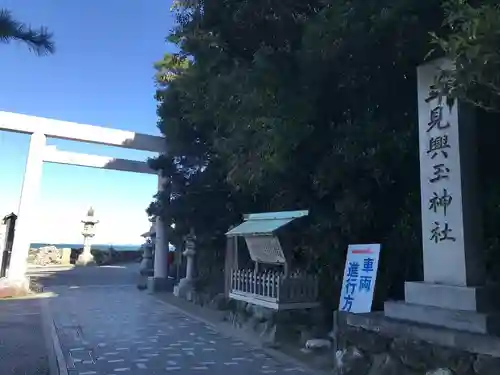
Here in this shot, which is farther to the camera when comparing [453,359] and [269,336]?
[269,336]

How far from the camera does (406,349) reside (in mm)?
4102

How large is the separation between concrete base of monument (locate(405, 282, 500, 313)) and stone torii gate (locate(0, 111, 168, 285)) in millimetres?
10464

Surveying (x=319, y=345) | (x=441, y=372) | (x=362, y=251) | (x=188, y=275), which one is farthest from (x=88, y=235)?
(x=441, y=372)

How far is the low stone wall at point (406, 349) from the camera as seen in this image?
11.6 feet

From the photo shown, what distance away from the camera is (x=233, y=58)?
20.4 feet

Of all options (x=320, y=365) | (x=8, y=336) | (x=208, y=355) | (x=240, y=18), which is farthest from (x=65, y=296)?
(x=240, y=18)

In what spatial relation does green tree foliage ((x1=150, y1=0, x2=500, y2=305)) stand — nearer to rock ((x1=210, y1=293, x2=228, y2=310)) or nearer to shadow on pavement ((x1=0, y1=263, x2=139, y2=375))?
rock ((x1=210, y1=293, x2=228, y2=310))

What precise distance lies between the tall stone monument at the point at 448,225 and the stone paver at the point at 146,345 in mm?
2192

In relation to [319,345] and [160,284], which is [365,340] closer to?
[319,345]

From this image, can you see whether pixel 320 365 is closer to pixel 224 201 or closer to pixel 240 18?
pixel 240 18

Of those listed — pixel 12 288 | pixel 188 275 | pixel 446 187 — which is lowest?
pixel 12 288

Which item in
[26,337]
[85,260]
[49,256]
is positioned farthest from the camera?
[49,256]

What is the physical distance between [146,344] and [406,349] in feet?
14.6

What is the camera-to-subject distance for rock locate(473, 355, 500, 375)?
3385 mm
